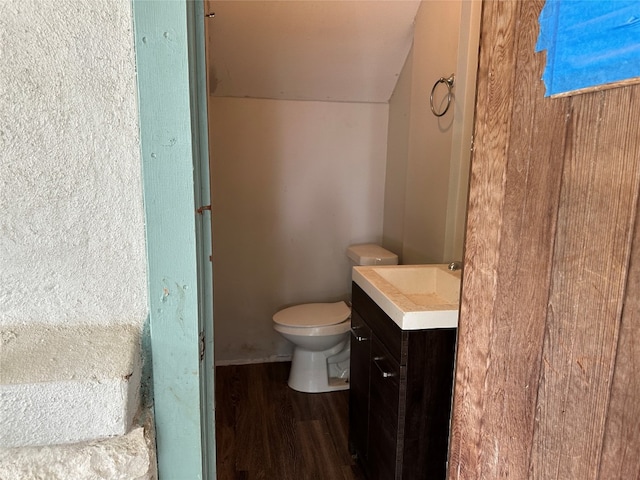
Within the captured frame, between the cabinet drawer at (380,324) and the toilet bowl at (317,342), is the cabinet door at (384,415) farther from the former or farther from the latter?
the toilet bowl at (317,342)

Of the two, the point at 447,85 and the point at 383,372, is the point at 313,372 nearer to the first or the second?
the point at 383,372

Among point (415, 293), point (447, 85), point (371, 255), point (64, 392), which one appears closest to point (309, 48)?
point (447, 85)

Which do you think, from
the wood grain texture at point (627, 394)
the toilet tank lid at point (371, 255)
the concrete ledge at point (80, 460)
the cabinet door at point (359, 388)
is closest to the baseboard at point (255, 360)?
the toilet tank lid at point (371, 255)

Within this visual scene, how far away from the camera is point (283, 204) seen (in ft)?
9.46

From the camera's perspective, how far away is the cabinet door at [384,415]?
1522mm

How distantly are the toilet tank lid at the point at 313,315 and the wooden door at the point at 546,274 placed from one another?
1.67 m

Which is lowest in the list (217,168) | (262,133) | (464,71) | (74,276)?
(74,276)

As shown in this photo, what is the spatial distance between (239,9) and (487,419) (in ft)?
6.82

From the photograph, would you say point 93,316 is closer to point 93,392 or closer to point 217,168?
point 93,392

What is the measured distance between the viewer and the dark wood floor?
206cm

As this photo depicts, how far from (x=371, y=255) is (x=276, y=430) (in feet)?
3.49

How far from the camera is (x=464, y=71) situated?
6.15ft

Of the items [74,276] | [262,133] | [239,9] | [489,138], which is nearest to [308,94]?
[262,133]

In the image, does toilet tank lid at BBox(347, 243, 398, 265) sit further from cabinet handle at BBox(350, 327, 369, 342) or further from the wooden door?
the wooden door
